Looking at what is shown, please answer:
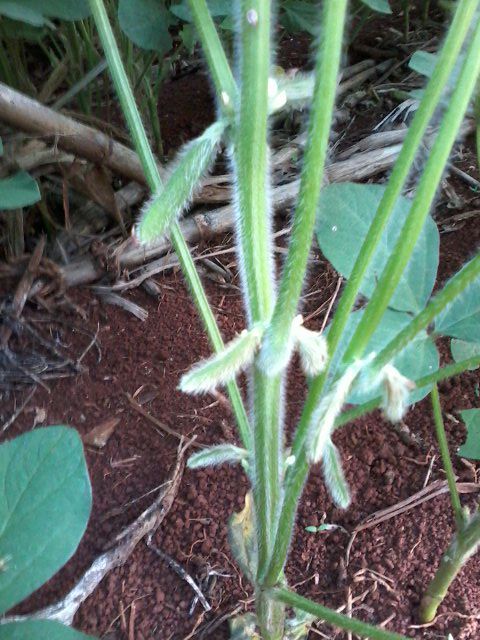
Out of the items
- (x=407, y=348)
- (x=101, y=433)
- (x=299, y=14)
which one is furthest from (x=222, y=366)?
(x=299, y=14)

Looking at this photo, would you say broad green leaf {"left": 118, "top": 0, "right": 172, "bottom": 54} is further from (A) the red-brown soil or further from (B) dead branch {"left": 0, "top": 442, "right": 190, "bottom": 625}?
(B) dead branch {"left": 0, "top": 442, "right": 190, "bottom": 625}

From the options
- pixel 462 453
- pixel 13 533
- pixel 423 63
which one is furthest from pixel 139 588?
pixel 423 63

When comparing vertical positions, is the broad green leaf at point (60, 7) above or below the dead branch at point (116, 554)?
above

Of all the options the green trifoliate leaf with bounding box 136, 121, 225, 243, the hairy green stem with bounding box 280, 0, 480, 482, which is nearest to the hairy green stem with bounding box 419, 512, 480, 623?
the hairy green stem with bounding box 280, 0, 480, 482

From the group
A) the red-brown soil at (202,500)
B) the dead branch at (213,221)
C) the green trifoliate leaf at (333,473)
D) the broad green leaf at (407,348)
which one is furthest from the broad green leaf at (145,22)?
the green trifoliate leaf at (333,473)

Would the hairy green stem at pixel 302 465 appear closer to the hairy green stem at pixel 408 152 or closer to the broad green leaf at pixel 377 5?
the hairy green stem at pixel 408 152

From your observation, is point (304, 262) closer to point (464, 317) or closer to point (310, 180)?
point (310, 180)
